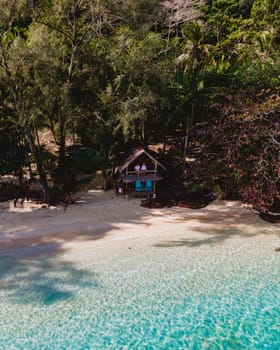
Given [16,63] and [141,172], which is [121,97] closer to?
[141,172]

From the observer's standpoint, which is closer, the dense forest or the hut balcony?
the dense forest

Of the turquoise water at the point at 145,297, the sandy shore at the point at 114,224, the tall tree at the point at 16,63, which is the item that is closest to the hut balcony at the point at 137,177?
the sandy shore at the point at 114,224

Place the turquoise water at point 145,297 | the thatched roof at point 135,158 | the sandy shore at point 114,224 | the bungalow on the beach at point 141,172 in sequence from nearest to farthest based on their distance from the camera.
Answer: the turquoise water at point 145,297, the sandy shore at point 114,224, the thatched roof at point 135,158, the bungalow on the beach at point 141,172

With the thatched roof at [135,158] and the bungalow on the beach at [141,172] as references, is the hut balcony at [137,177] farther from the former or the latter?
the thatched roof at [135,158]

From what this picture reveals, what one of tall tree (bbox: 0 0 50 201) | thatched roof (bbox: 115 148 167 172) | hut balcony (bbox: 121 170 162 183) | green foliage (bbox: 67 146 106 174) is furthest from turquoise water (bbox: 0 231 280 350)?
green foliage (bbox: 67 146 106 174)

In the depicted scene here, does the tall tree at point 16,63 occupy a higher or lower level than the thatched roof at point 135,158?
higher

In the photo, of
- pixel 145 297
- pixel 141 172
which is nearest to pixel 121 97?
pixel 141 172

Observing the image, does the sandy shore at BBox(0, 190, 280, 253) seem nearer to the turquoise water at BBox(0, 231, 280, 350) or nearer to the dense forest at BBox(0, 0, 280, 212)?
the turquoise water at BBox(0, 231, 280, 350)

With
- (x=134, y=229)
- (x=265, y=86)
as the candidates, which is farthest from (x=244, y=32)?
(x=134, y=229)
